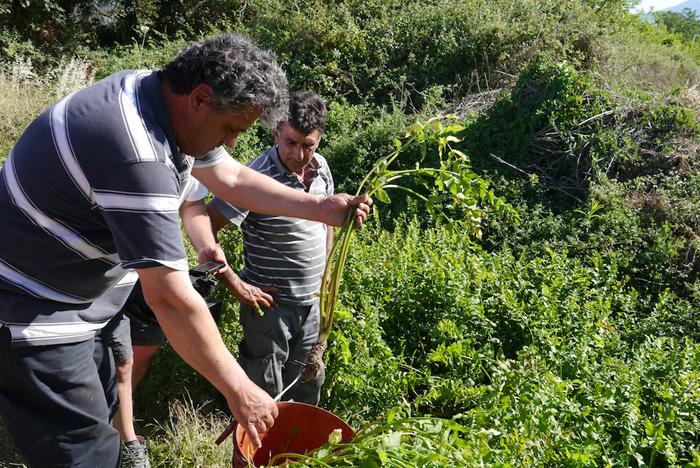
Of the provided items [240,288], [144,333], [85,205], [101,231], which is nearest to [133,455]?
[144,333]

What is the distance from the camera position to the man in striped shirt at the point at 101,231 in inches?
72.2

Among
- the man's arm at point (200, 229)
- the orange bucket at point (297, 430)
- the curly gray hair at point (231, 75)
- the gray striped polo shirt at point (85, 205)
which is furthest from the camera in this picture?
the man's arm at point (200, 229)

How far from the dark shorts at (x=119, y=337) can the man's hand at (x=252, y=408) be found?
100 centimetres

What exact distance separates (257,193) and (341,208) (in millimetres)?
360

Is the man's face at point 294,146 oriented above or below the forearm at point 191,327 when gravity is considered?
above

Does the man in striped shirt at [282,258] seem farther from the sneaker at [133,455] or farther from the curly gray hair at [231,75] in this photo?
the curly gray hair at [231,75]

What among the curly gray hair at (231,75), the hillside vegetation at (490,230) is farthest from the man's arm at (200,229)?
the curly gray hair at (231,75)

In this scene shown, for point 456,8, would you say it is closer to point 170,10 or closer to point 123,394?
point 170,10

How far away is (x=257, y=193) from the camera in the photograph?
2709 mm

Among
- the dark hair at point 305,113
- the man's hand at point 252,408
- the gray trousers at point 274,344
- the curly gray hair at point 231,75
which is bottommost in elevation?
the gray trousers at point 274,344

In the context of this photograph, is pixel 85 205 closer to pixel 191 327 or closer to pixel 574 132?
pixel 191 327

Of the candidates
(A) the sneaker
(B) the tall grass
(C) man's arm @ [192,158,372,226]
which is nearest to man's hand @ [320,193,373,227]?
(C) man's arm @ [192,158,372,226]

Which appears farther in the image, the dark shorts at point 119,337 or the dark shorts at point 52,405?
the dark shorts at point 119,337

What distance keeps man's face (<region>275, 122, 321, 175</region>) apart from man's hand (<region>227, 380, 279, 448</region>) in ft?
5.24
